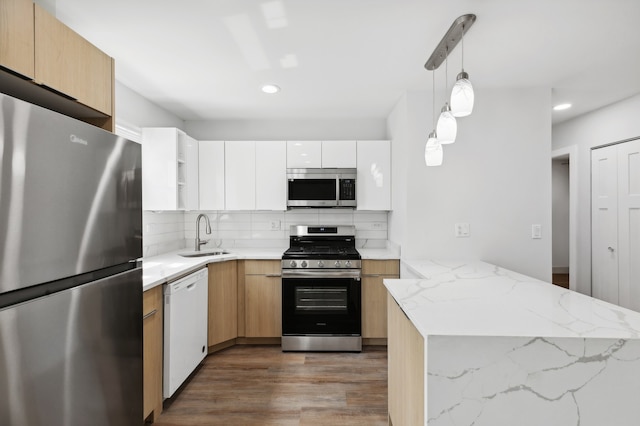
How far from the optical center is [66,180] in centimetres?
112

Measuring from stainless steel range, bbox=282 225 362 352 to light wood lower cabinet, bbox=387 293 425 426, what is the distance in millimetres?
1145

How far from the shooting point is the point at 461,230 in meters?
2.75

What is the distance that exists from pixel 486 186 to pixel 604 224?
163 centimetres

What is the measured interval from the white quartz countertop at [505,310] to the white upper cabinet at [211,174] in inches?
90.7

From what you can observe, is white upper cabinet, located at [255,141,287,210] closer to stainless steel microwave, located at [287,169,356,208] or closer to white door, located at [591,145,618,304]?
stainless steel microwave, located at [287,169,356,208]

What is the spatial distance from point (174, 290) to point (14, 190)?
1.43m

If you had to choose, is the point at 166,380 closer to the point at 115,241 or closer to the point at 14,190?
the point at 115,241

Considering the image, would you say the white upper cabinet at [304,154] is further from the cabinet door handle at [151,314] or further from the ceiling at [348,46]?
the cabinet door handle at [151,314]

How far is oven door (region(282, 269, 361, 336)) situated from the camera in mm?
3029

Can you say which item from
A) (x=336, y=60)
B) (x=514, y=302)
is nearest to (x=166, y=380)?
(x=514, y=302)

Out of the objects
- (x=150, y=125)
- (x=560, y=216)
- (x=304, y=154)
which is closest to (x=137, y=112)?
(x=150, y=125)

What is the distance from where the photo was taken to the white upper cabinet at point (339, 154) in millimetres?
3393

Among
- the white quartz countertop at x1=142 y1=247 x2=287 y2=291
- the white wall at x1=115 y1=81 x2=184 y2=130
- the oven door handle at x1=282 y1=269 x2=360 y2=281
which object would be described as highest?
the white wall at x1=115 y1=81 x2=184 y2=130

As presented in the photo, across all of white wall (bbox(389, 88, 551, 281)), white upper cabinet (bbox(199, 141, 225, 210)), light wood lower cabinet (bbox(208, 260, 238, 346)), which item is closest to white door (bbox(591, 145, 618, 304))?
white wall (bbox(389, 88, 551, 281))
